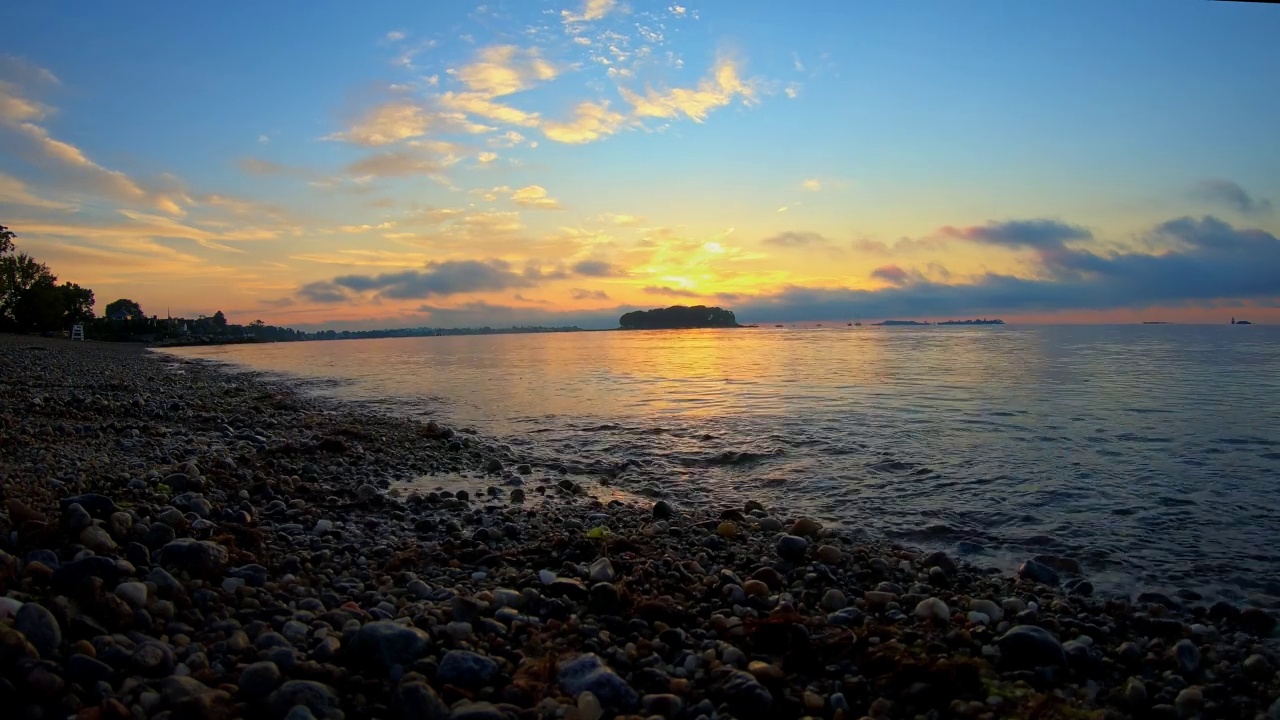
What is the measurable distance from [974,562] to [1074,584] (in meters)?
0.97

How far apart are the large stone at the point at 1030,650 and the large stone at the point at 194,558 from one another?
5982mm

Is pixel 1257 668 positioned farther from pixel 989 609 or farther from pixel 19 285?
pixel 19 285

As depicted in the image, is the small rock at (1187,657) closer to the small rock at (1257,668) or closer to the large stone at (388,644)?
the small rock at (1257,668)

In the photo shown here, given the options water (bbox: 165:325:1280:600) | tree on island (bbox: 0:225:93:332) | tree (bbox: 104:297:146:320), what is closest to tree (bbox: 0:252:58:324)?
tree on island (bbox: 0:225:93:332)

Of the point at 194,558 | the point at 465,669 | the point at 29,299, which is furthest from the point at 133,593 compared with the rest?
the point at 29,299

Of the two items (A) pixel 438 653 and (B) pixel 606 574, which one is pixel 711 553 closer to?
(B) pixel 606 574

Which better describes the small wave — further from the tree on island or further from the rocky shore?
the tree on island

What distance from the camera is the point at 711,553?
7117 mm

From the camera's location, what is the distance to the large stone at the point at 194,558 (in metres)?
5.34

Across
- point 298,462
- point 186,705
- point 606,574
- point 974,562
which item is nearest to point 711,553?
point 606,574

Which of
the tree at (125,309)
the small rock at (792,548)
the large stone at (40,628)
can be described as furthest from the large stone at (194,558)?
the tree at (125,309)

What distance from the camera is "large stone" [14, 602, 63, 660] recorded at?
12.3ft

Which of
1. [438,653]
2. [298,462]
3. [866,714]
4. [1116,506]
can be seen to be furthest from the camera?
[298,462]

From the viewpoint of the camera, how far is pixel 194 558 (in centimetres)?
542
